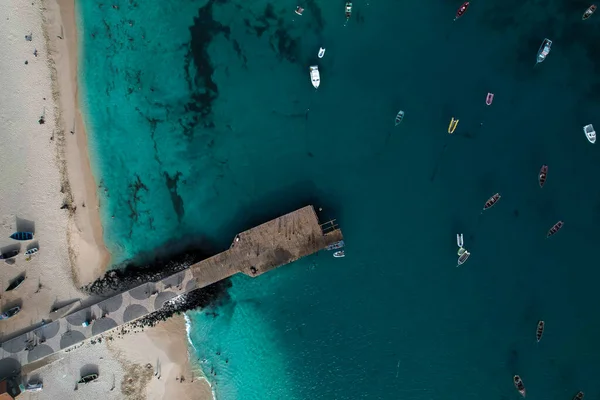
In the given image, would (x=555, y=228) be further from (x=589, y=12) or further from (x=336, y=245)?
(x=336, y=245)

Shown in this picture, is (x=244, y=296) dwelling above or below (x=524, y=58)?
below

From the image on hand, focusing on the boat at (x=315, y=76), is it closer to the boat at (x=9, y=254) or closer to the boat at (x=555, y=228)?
the boat at (x=555, y=228)

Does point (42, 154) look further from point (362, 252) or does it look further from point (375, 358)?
point (375, 358)

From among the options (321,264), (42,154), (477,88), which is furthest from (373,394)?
(42,154)

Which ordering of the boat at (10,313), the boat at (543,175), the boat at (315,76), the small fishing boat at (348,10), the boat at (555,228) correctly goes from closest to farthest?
the boat at (10,313) → the boat at (315,76) → the small fishing boat at (348,10) → the boat at (543,175) → the boat at (555,228)

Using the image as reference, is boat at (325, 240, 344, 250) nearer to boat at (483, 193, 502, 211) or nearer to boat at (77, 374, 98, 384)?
boat at (483, 193, 502, 211)

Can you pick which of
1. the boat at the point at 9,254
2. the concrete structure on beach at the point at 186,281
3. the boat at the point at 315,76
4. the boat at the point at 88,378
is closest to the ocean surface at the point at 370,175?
the boat at the point at 315,76

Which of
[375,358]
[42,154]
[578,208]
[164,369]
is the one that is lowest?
[375,358]
